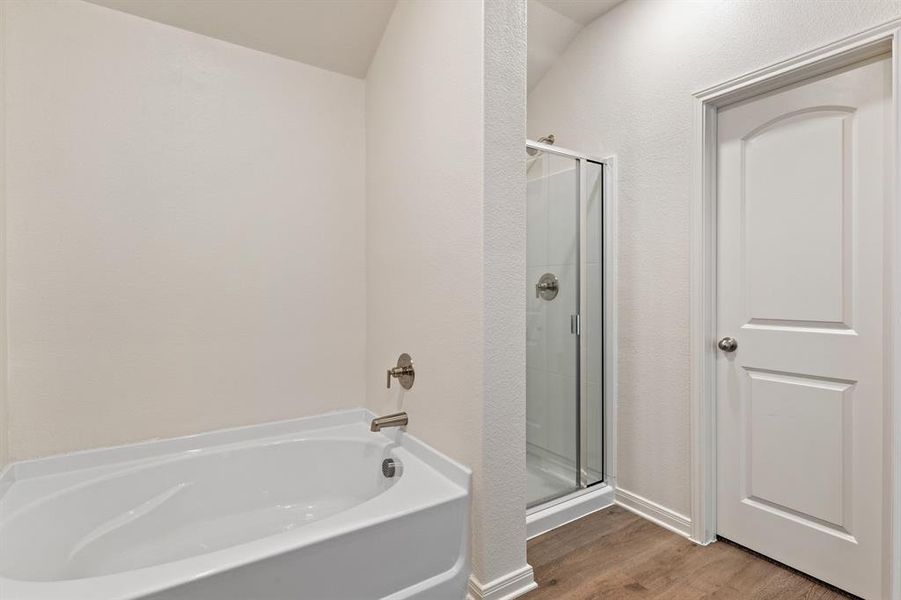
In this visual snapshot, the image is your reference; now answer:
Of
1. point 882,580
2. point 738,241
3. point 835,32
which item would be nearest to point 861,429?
point 882,580

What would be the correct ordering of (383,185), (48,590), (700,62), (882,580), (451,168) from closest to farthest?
(48,590)
(882,580)
(451,168)
(700,62)
(383,185)

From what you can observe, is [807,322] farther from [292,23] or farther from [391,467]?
[292,23]

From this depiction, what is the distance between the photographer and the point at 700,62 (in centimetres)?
193

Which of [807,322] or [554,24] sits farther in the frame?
[554,24]

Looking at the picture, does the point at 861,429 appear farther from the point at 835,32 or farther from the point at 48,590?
the point at 48,590

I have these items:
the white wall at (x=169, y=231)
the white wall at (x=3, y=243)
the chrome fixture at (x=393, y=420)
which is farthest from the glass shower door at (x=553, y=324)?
the white wall at (x=3, y=243)

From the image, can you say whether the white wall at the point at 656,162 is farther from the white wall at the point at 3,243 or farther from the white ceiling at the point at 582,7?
the white wall at the point at 3,243

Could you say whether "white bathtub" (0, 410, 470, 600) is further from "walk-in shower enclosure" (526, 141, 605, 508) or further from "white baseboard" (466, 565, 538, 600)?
"walk-in shower enclosure" (526, 141, 605, 508)

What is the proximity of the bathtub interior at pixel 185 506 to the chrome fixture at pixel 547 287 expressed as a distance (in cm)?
102

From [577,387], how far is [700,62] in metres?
1.58

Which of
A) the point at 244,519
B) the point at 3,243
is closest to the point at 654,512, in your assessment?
the point at 244,519

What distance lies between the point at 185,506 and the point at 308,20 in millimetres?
2146

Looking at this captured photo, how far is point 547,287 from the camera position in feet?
7.31

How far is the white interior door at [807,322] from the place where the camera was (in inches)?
60.2
